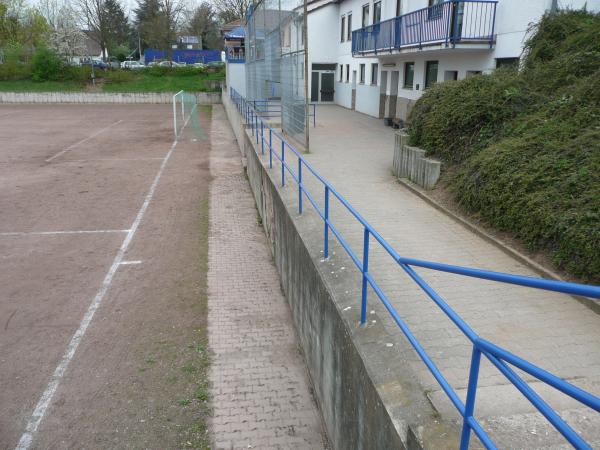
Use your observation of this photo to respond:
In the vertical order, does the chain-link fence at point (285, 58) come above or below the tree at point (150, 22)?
below

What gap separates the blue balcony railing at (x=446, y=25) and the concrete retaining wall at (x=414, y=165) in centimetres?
475

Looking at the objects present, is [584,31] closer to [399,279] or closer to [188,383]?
[399,279]

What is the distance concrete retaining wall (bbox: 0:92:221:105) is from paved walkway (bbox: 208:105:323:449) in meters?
38.1

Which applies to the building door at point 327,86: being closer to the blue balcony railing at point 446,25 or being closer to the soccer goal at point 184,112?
the soccer goal at point 184,112

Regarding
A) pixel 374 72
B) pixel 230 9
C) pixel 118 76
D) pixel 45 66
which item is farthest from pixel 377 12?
pixel 230 9

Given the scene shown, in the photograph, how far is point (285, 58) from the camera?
1597cm

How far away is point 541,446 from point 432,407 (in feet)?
2.10

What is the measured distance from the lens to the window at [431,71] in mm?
17188

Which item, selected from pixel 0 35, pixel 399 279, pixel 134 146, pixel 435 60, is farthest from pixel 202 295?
pixel 0 35

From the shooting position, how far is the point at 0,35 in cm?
5794

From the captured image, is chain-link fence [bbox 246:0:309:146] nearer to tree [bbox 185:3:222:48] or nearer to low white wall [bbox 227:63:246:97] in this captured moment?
low white wall [bbox 227:63:246:97]

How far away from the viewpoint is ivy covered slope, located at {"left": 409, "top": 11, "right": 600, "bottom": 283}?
18.7 feet

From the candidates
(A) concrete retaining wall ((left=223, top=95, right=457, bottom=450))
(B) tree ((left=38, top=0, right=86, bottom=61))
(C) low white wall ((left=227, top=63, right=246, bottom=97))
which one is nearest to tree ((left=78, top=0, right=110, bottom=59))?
(B) tree ((left=38, top=0, right=86, bottom=61))

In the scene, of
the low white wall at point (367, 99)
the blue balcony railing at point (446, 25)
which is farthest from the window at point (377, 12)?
the blue balcony railing at point (446, 25)
